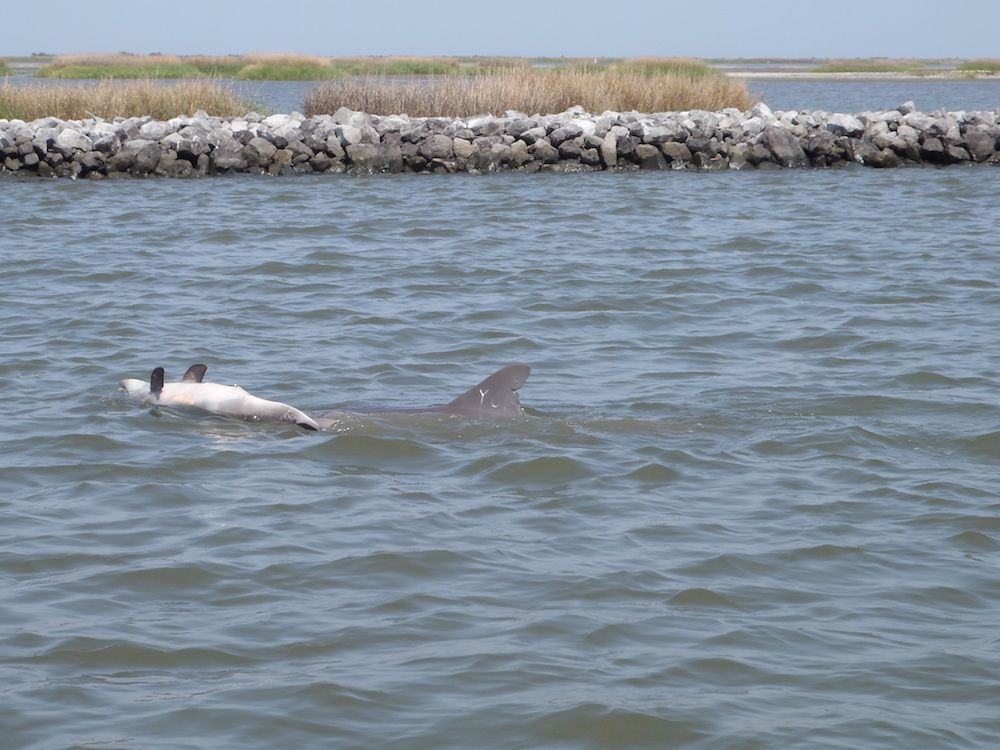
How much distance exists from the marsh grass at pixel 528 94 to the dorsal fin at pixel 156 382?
16.4 meters

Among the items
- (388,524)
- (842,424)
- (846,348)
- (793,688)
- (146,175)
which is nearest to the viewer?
(793,688)

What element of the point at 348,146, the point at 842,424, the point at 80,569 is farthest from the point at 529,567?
the point at 348,146

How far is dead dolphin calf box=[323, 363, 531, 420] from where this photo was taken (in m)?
7.93

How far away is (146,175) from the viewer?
844 inches

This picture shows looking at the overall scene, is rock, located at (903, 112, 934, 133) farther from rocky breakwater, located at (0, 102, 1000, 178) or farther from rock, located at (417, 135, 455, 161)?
rock, located at (417, 135, 455, 161)

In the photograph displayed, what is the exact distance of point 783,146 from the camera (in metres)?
22.1

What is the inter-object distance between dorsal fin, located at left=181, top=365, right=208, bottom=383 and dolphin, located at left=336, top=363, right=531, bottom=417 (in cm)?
83

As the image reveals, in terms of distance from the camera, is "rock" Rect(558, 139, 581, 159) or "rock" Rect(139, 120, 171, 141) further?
"rock" Rect(558, 139, 581, 159)

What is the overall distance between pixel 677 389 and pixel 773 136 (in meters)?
14.0

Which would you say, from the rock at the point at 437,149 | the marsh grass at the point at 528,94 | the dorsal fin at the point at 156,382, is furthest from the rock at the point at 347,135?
the dorsal fin at the point at 156,382

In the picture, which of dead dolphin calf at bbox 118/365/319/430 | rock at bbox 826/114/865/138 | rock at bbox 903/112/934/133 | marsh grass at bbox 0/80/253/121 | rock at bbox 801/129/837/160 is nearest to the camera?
dead dolphin calf at bbox 118/365/319/430

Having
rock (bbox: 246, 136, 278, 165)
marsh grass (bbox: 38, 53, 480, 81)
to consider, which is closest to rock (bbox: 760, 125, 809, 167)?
rock (bbox: 246, 136, 278, 165)

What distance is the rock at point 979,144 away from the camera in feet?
74.0

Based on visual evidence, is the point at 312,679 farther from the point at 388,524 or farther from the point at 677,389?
the point at 677,389
